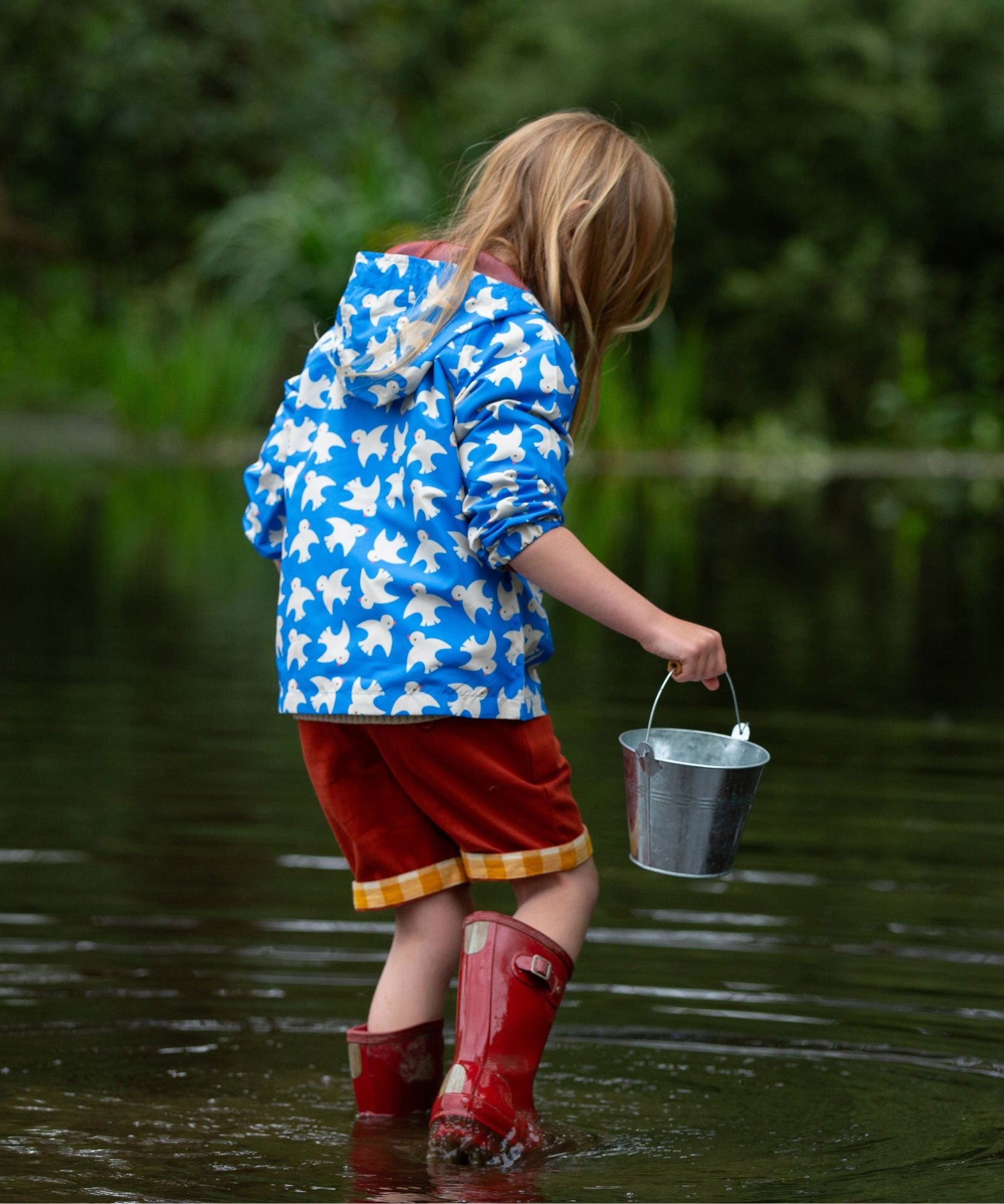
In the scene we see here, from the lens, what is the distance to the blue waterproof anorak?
2.34 m

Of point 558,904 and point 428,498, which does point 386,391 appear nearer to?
point 428,498

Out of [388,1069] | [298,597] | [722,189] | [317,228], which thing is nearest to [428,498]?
[298,597]

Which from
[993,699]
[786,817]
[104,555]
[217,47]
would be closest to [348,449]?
[786,817]

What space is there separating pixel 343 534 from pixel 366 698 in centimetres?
20

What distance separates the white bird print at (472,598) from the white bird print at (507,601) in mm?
28

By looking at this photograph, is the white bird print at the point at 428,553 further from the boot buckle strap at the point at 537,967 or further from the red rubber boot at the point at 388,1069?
the red rubber boot at the point at 388,1069

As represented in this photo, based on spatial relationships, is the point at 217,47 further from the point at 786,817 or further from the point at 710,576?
the point at 786,817

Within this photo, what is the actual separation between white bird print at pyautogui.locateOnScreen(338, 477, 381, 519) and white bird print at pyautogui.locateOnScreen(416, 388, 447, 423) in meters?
0.10

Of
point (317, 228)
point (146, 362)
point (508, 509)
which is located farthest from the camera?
point (317, 228)

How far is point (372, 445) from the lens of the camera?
2443mm

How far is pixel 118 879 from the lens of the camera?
3.64 m

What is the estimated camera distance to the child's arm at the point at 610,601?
233 centimetres

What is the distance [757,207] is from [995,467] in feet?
13.2

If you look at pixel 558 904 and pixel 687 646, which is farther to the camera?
pixel 558 904
